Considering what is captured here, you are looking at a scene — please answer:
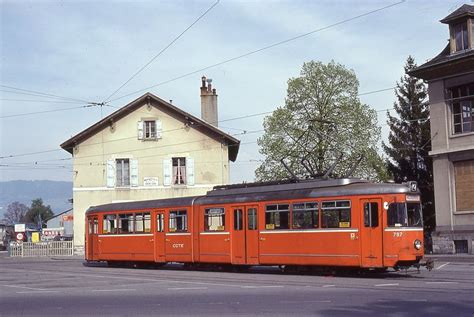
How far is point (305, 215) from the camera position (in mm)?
22109

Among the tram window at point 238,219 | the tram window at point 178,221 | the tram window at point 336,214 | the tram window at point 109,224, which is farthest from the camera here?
the tram window at point 109,224

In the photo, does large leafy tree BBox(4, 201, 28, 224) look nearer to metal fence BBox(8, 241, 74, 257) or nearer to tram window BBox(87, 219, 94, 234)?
metal fence BBox(8, 241, 74, 257)

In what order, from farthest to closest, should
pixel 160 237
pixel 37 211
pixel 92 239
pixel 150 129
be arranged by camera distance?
pixel 37 211 → pixel 150 129 → pixel 92 239 → pixel 160 237

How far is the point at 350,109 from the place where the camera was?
45688mm

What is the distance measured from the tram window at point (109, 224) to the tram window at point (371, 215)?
42.4ft

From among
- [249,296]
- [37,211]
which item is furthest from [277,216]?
[37,211]

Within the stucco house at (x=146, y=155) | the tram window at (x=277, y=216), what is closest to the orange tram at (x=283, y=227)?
the tram window at (x=277, y=216)

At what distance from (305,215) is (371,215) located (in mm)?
2325

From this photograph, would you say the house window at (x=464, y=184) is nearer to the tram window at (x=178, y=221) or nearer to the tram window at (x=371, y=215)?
the tram window at (x=178, y=221)

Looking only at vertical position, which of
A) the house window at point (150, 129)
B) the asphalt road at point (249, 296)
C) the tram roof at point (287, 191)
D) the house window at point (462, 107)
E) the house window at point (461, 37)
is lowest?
the asphalt road at point (249, 296)

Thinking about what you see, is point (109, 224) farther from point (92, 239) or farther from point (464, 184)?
point (464, 184)

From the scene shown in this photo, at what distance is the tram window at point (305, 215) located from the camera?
21828mm

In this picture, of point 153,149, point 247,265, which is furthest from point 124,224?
point 153,149

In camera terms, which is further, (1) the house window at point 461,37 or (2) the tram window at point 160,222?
(1) the house window at point 461,37
